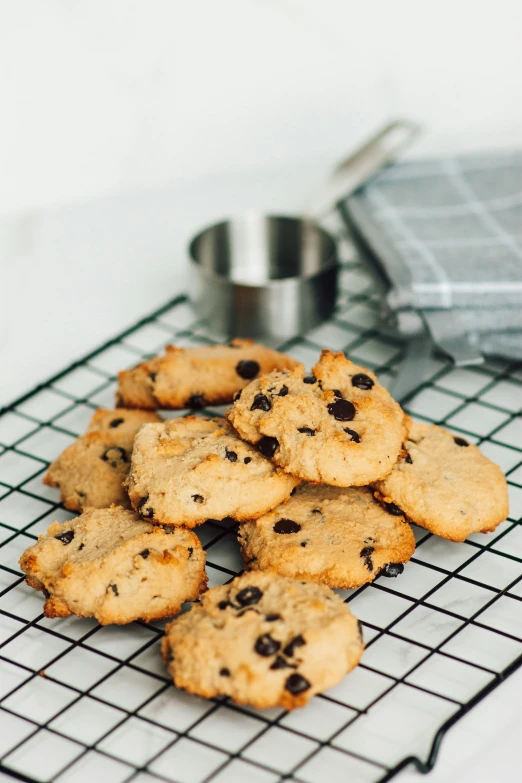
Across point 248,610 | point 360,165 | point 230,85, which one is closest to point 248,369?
point 248,610

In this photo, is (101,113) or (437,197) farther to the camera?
(101,113)

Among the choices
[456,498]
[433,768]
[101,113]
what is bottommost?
[433,768]

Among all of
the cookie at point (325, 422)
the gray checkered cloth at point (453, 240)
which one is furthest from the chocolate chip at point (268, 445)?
the gray checkered cloth at point (453, 240)

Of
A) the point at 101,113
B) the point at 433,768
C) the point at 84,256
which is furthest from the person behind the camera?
the point at 101,113

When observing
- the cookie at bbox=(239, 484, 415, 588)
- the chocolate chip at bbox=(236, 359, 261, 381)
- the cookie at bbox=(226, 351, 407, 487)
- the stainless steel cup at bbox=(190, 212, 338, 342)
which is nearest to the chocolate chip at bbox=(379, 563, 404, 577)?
the cookie at bbox=(239, 484, 415, 588)

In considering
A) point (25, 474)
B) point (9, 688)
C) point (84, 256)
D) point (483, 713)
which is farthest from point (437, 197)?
point (9, 688)

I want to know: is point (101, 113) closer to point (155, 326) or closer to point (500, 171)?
point (155, 326)

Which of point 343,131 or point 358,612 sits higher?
point 343,131
